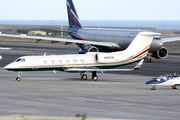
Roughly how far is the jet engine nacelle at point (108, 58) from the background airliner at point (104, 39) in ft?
59.1

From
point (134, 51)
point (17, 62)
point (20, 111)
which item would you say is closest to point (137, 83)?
point (134, 51)

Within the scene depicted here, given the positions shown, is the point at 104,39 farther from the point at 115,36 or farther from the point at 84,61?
the point at 84,61

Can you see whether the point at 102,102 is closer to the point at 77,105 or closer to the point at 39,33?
the point at 77,105

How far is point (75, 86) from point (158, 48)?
26865 mm

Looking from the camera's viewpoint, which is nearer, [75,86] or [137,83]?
[75,86]

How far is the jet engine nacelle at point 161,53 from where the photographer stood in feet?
196

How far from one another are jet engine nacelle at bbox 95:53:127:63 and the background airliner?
1801cm

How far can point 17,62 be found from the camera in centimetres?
3700

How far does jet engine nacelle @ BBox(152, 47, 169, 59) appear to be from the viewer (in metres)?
59.7

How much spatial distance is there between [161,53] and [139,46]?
21029 mm

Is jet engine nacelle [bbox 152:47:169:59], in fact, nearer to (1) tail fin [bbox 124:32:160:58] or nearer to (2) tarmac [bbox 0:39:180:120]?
(1) tail fin [bbox 124:32:160:58]
